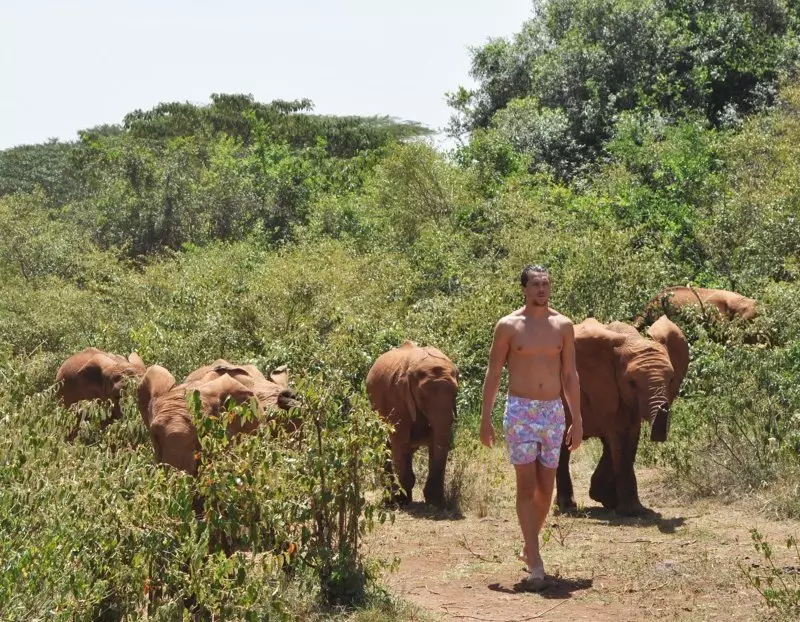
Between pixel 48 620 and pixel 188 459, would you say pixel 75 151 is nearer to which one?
pixel 188 459

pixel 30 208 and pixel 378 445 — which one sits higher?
pixel 30 208

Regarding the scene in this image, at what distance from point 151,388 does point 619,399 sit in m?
4.23

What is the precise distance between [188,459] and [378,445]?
284cm

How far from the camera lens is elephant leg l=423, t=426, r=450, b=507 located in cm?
1157

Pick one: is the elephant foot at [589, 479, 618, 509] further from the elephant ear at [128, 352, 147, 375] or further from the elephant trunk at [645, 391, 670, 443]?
the elephant ear at [128, 352, 147, 375]

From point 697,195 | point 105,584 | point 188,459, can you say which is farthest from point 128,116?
point 105,584

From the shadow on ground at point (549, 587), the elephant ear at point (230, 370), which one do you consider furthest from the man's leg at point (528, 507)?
the elephant ear at point (230, 370)

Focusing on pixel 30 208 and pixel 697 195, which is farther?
pixel 30 208

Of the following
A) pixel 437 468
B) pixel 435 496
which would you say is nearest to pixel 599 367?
pixel 437 468

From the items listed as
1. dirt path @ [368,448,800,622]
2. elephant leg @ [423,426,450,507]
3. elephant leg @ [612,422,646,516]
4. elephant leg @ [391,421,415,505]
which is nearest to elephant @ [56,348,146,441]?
elephant leg @ [391,421,415,505]

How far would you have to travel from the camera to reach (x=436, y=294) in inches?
750

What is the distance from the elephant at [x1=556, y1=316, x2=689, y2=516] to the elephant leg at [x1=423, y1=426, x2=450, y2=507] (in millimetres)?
1125

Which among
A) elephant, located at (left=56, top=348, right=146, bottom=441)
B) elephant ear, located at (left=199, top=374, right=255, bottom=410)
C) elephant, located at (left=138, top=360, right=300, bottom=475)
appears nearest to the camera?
elephant, located at (left=138, top=360, right=300, bottom=475)

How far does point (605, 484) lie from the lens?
37.1 feet
